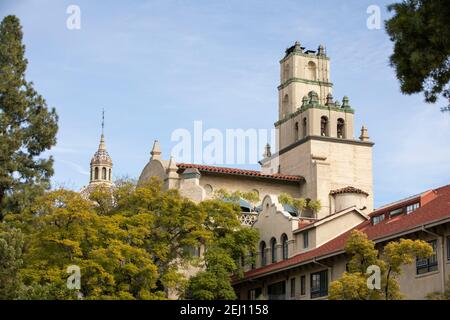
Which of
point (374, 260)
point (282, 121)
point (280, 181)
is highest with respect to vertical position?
point (282, 121)

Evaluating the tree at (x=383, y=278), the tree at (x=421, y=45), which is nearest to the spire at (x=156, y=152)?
the tree at (x=383, y=278)

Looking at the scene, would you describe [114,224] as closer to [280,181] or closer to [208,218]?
[208,218]

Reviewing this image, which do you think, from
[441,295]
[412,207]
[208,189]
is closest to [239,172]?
[208,189]

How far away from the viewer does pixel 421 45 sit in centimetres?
2725

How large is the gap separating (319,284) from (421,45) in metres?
34.2

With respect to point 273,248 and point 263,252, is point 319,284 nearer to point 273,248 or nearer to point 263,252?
point 273,248

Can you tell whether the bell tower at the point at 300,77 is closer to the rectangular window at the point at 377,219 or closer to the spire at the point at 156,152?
the spire at the point at 156,152

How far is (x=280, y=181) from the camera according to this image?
83250 mm

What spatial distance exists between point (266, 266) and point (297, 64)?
91.1 feet

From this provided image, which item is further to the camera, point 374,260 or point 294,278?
point 294,278

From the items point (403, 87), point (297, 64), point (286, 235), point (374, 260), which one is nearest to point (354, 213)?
point (286, 235)

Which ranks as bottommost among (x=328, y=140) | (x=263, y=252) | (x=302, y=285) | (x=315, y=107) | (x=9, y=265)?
(x=9, y=265)

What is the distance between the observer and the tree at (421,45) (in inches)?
1043

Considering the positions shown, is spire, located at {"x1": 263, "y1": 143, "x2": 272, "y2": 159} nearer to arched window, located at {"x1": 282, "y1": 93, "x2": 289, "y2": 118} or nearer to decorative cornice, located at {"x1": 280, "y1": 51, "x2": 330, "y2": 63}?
arched window, located at {"x1": 282, "y1": 93, "x2": 289, "y2": 118}
